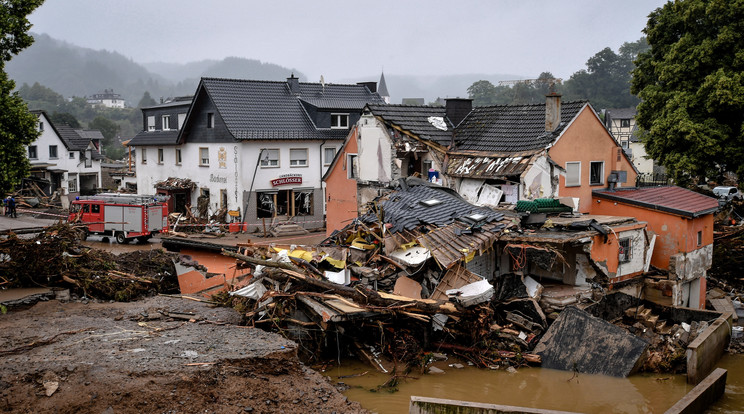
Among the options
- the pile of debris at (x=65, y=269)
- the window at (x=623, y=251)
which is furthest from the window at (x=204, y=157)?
the window at (x=623, y=251)

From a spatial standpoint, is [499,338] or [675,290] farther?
[675,290]

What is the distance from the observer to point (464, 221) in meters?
16.4

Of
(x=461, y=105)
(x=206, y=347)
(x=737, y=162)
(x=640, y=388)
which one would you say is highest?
(x=461, y=105)

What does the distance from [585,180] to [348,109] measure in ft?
57.0

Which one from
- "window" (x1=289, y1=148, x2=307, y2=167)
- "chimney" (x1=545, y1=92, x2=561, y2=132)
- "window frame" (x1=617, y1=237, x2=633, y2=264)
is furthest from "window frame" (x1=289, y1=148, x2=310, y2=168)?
"window frame" (x1=617, y1=237, x2=633, y2=264)

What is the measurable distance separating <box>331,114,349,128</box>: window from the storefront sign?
3.99m

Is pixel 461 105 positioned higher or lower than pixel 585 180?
higher

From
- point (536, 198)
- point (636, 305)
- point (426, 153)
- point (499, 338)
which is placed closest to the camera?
point (499, 338)

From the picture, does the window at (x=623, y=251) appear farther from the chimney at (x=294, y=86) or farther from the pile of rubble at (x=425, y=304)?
the chimney at (x=294, y=86)

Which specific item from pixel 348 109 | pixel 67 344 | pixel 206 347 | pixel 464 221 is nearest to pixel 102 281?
pixel 67 344

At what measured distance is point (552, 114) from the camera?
21344mm

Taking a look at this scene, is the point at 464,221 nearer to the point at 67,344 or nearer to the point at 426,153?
the point at 426,153

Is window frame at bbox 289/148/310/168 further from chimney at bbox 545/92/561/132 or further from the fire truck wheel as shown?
chimney at bbox 545/92/561/132

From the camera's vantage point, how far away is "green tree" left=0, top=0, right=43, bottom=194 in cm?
1744
